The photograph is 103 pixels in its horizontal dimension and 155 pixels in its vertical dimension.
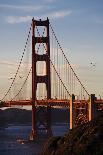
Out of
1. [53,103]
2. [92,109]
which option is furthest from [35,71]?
[92,109]

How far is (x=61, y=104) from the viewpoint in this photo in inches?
2677

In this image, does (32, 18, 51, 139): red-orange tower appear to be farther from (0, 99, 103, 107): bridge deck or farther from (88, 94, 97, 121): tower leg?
(88, 94, 97, 121): tower leg

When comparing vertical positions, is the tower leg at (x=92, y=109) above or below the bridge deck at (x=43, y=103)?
below

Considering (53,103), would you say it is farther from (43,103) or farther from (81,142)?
(81,142)

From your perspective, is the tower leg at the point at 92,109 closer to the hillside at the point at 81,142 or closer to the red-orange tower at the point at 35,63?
the red-orange tower at the point at 35,63

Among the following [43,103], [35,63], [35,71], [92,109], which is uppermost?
[35,63]

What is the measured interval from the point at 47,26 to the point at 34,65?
25.7 feet

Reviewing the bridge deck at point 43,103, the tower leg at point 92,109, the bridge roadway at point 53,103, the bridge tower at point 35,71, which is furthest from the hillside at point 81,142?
the bridge tower at point 35,71

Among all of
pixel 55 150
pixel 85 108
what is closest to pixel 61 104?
pixel 85 108

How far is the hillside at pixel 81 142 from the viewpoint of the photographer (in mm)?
22172

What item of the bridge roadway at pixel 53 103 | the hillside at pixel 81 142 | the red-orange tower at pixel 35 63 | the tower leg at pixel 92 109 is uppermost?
the red-orange tower at pixel 35 63

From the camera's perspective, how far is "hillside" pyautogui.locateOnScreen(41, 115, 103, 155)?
72.7 ft

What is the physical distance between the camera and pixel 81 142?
903 inches

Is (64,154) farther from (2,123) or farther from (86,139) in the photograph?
(2,123)
